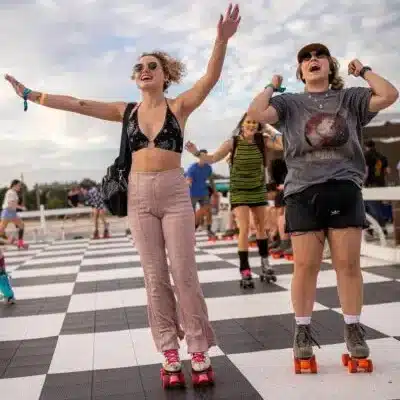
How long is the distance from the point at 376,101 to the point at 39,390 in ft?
5.81

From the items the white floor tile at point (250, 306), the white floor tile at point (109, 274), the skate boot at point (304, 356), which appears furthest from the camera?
the white floor tile at point (109, 274)

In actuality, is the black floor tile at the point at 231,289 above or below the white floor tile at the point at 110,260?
below

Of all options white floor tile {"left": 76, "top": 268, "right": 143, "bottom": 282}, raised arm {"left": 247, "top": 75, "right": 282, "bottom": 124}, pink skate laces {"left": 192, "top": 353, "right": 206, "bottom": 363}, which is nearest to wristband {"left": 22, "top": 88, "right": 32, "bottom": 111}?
raised arm {"left": 247, "top": 75, "right": 282, "bottom": 124}

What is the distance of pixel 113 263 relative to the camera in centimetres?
684

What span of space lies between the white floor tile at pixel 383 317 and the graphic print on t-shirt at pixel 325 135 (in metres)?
1.09

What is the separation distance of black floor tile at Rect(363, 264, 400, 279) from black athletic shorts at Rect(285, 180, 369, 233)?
2501mm

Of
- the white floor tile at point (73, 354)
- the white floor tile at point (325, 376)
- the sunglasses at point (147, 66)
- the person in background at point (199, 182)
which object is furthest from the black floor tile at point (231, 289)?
the person in background at point (199, 182)

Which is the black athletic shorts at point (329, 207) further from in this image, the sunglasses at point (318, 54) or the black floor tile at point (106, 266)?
the black floor tile at point (106, 266)

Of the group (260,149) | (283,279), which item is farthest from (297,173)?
(283,279)

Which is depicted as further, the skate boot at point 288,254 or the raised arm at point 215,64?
the skate boot at point 288,254

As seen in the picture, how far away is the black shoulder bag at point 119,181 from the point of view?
2.43m

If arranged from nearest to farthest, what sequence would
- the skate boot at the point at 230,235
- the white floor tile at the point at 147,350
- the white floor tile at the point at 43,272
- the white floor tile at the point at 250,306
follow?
the white floor tile at the point at 147,350 → the white floor tile at the point at 250,306 → the white floor tile at the point at 43,272 → the skate boot at the point at 230,235

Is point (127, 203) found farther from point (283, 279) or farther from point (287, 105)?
point (283, 279)

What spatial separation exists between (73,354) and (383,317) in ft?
5.50
